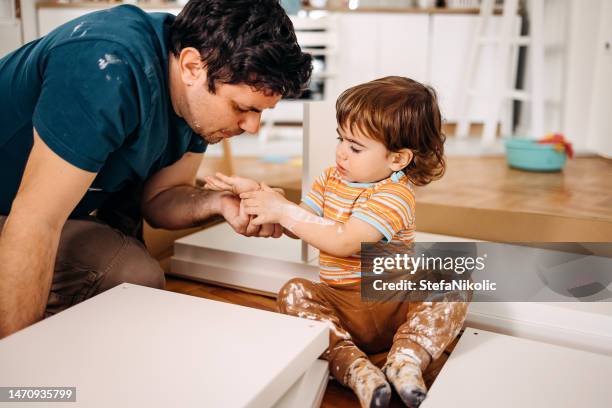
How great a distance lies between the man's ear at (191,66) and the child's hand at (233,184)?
0.24m

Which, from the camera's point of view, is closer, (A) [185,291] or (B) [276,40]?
(B) [276,40]

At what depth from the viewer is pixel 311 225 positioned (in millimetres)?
1122

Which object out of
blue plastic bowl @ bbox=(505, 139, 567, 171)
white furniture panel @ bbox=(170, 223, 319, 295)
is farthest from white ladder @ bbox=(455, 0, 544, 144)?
white furniture panel @ bbox=(170, 223, 319, 295)

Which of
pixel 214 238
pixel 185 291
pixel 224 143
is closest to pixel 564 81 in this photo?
pixel 224 143

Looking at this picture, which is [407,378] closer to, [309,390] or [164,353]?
[309,390]

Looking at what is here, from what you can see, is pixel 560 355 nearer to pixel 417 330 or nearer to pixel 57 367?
pixel 417 330

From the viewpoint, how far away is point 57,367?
0.77 m

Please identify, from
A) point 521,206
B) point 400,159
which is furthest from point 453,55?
point 400,159

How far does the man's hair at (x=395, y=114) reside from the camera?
1.08 meters

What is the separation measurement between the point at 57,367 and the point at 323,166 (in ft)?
2.78

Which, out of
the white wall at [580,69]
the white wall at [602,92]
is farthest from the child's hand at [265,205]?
the white wall at [580,69]

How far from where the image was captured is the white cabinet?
3.79 metres

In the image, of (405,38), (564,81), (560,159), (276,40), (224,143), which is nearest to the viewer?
(276,40)

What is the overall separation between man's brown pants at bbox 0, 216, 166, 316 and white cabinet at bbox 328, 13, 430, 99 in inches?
108
